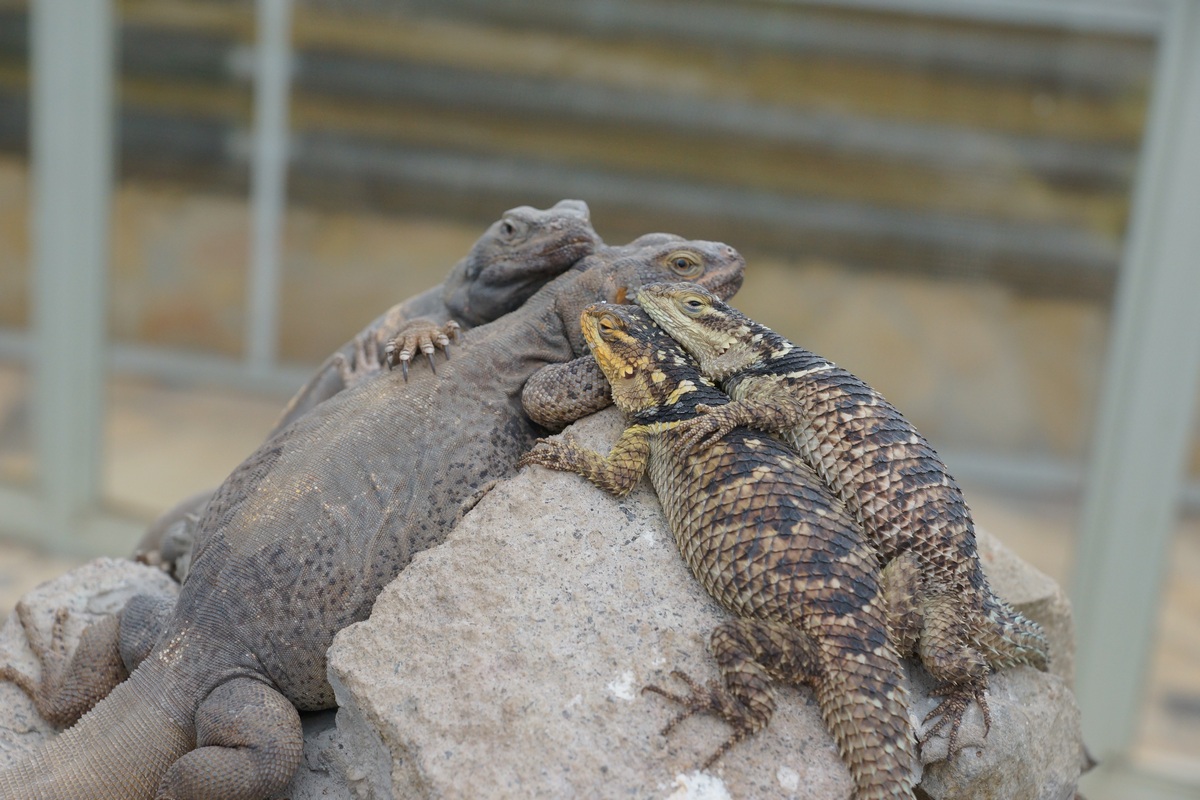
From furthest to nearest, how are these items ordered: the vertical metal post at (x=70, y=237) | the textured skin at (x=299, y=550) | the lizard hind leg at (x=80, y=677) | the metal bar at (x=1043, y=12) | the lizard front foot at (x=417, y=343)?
the vertical metal post at (x=70, y=237), the metal bar at (x=1043, y=12), the lizard front foot at (x=417, y=343), the lizard hind leg at (x=80, y=677), the textured skin at (x=299, y=550)

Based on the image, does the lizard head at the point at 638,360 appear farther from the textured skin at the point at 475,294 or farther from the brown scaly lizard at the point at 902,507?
the textured skin at the point at 475,294

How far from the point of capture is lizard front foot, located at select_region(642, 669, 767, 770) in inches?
91.9

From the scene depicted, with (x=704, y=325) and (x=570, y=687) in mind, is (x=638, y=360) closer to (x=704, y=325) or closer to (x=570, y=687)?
(x=704, y=325)

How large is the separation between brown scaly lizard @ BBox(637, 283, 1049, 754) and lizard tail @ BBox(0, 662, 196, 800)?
4.43 ft

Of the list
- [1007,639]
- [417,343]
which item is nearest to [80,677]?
[417,343]

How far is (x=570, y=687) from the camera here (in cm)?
238

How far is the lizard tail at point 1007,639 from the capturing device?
2650mm

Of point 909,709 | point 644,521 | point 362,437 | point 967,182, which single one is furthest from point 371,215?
point 909,709

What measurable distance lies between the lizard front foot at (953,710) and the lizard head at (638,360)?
0.84 metres

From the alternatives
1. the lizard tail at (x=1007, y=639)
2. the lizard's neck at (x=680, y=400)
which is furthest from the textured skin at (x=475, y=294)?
the lizard tail at (x=1007, y=639)

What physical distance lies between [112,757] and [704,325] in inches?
66.5

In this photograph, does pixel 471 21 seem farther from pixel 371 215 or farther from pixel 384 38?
pixel 371 215

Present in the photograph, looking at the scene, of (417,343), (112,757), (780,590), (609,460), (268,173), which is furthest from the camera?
(268,173)

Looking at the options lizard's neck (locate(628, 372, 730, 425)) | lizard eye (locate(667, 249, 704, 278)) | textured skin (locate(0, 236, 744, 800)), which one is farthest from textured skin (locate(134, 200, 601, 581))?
lizard's neck (locate(628, 372, 730, 425))
